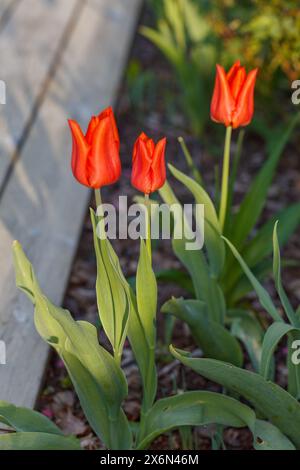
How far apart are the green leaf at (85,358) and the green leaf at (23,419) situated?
0.26 ft

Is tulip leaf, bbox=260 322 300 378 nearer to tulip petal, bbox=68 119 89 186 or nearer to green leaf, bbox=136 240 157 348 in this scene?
green leaf, bbox=136 240 157 348

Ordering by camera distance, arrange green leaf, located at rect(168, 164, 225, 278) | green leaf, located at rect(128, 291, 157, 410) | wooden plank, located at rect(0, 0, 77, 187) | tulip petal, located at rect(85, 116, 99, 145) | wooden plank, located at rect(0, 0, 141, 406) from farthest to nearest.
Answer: wooden plank, located at rect(0, 0, 77, 187) < wooden plank, located at rect(0, 0, 141, 406) < green leaf, located at rect(168, 164, 225, 278) < green leaf, located at rect(128, 291, 157, 410) < tulip petal, located at rect(85, 116, 99, 145)

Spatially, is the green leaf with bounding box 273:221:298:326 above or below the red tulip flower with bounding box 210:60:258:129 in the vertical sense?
below

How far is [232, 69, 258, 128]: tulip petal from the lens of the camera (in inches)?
63.9

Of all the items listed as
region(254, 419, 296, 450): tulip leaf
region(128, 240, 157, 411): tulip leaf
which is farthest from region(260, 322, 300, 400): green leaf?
region(128, 240, 157, 411): tulip leaf

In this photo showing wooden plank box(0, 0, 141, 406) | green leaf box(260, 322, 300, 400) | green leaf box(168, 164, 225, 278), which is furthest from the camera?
wooden plank box(0, 0, 141, 406)

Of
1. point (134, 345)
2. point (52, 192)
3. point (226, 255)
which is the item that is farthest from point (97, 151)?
point (52, 192)

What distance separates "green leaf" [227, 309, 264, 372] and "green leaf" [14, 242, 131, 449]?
1.53 ft

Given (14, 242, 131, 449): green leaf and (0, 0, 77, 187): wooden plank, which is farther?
(0, 0, 77, 187): wooden plank

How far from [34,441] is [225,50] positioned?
6.55 feet

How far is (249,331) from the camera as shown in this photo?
2.05m

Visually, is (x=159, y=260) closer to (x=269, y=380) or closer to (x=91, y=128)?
(x=269, y=380)

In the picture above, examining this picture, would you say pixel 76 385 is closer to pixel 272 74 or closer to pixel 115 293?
pixel 115 293

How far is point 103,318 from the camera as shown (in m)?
1.56
